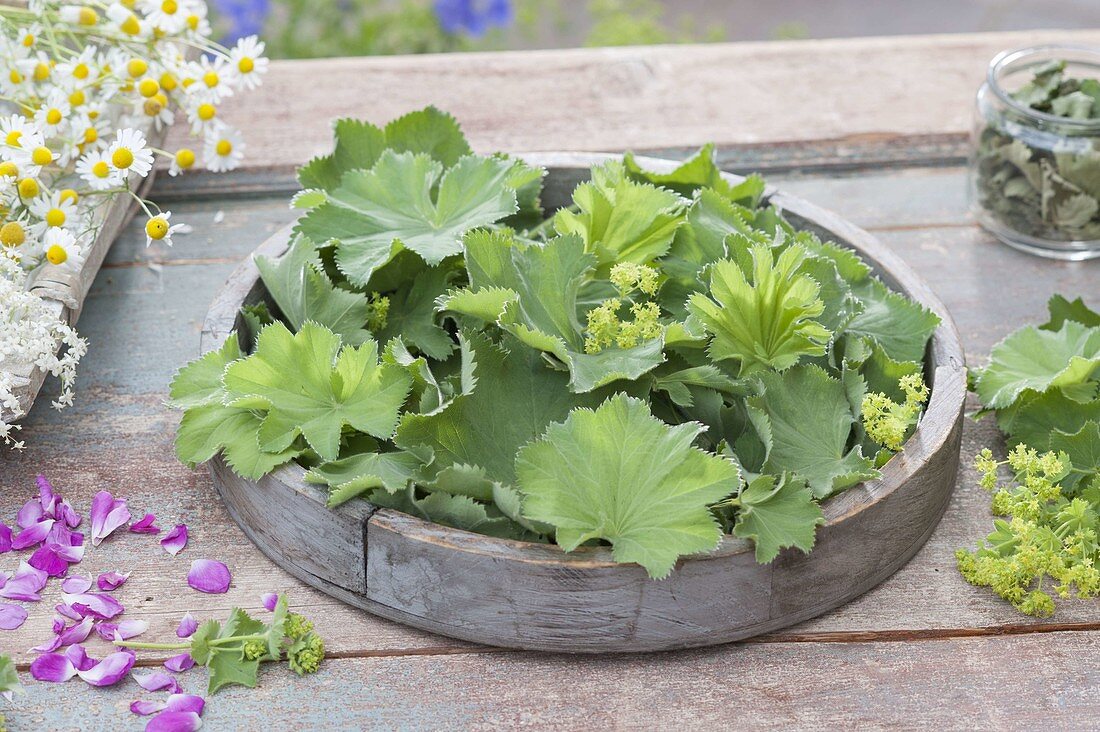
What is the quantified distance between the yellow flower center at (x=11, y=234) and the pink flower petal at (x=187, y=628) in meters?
0.30

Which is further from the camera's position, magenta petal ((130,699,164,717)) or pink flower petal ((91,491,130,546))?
pink flower petal ((91,491,130,546))

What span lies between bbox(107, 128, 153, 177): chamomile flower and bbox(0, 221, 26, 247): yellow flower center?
0.25 feet

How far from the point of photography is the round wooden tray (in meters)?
0.64

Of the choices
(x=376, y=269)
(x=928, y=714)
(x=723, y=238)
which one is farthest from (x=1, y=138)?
(x=928, y=714)

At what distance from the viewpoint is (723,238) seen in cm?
80

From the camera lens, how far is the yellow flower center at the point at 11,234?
0.81 meters

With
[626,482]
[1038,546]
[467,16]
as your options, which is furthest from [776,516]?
[467,16]

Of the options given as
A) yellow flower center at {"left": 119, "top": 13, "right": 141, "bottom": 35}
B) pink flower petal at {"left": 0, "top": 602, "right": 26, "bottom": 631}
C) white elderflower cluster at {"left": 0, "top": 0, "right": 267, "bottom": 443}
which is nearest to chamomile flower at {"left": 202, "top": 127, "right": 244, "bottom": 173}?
white elderflower cluster at {"left": 0, "top": 0, "right": 267, "bottom": 443}

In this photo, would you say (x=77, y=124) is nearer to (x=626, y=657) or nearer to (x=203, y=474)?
(x=203, y=474)

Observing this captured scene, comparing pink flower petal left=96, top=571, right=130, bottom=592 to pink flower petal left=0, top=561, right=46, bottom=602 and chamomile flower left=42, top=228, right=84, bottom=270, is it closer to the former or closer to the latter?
pink flower petal left=0, top=561, right=46, bottom=602

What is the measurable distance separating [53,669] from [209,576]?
4.1 inches

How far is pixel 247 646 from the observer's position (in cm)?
67

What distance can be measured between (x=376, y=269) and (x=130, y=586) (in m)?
0.26

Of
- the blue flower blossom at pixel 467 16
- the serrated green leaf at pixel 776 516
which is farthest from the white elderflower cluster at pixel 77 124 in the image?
the blue flower blossom at pixel 467 16
